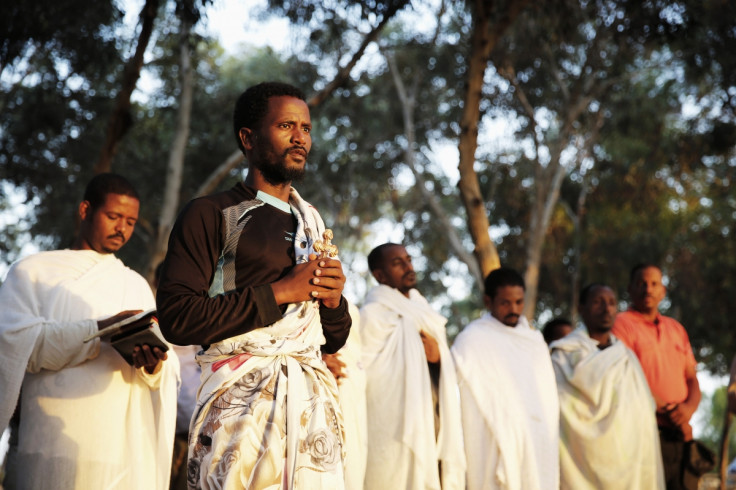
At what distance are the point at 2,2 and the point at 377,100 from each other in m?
11.2

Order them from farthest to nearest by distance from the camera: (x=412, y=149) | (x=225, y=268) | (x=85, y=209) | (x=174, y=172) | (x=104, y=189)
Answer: (x=412, y=149) → (x=174, y=172) → (x=85, y=209) → (x=104, y=189) → (x=225, y=268)

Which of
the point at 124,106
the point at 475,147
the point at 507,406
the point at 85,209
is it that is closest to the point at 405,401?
the point at 507,406

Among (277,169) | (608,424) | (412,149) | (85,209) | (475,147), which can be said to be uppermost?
(412,149)

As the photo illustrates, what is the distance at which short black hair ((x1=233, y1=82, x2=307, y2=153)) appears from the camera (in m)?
3.38

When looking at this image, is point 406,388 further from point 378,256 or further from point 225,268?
point 225,268

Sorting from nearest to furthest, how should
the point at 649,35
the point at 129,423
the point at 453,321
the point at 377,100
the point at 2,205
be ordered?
the point at 129,423 < the point at 649,35 < the point at 377,100 < the point at 2,205 < the point at 453,321

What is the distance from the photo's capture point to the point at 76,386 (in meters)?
5.34

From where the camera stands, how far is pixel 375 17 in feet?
41.7

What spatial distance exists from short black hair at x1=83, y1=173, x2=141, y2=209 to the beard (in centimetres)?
244

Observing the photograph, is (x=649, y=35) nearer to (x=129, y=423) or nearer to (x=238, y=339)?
(x=129, y=423)

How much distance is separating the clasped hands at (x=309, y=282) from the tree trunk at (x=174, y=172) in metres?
9.53

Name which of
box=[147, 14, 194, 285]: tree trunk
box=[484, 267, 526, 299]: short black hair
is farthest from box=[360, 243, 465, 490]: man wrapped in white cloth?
box=[147, 14, 194, 285]: tree trunk

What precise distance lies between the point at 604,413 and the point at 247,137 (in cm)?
582

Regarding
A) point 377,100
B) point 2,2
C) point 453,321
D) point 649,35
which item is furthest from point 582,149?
point 453,321
